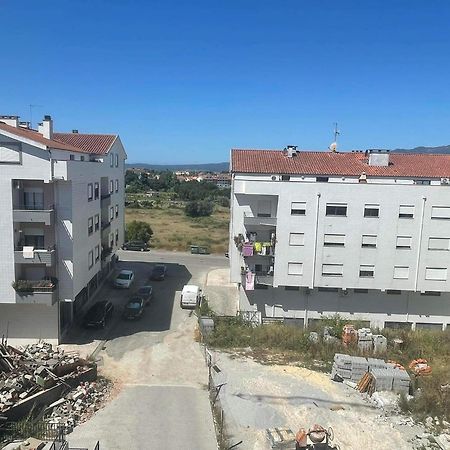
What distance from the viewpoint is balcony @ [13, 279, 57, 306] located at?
27.2 m

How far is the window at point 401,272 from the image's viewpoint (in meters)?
32.4

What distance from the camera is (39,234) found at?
92.1 ft

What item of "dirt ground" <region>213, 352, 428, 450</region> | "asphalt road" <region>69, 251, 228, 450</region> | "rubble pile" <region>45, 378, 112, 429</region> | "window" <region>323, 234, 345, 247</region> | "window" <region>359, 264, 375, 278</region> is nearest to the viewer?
"asphalt road" <region>69, 251, 228, 450</region>

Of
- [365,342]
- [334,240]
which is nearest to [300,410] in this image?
[365,342]

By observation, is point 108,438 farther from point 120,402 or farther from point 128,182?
point 128,182

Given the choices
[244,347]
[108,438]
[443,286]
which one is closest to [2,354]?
[108,438]

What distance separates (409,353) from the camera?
2897 centimetres

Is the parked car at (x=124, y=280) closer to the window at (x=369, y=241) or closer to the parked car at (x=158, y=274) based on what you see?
the parked car at (x=158, y=274)

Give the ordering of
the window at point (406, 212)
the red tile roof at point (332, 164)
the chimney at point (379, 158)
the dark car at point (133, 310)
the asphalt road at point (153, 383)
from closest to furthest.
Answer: the asphalt road at point (153, 383) < the window at point (406, 212) < the dark car at point (133, 310) < the red tile roof at point (332, 164) < the chimney at point (379, 158)

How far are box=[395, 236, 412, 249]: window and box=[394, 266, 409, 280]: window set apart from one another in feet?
4.73

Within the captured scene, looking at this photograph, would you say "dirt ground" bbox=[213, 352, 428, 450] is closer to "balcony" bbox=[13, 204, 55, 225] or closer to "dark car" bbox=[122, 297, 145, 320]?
"dark car" bbox=[122, 297, 145, 320]

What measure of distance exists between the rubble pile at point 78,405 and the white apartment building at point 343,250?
12756mm

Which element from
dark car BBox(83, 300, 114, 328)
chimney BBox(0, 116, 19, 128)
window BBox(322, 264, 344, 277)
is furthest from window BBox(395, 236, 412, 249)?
chimney BBox(0, 116, 19, 128)

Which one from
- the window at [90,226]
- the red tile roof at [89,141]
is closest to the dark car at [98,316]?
the window at [90,226]
